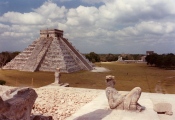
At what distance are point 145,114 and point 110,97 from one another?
1.51 m

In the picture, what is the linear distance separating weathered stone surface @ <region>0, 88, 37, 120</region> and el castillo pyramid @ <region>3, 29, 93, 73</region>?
1045 inches

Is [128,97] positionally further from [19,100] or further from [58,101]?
[19,100]

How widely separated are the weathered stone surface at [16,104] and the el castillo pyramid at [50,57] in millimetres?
26545

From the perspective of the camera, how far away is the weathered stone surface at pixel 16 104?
14.3 ft

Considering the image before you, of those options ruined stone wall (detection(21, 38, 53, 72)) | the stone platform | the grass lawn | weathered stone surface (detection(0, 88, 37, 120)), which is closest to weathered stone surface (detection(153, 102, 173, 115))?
the stone platform

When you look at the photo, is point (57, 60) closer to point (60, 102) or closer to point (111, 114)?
point (60, 102)

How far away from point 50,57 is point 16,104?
106 feet

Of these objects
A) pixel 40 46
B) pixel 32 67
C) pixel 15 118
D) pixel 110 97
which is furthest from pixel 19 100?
pixel 40 46

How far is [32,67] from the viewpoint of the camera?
114 feet

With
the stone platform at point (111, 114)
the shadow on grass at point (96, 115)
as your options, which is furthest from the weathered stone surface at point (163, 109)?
the shadow on grass at point (96, 115)

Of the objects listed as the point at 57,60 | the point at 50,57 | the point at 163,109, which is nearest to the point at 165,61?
the point at 57,60

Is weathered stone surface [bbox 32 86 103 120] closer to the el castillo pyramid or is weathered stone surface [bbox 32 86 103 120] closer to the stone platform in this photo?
the stone platform

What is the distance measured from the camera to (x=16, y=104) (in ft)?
15.0

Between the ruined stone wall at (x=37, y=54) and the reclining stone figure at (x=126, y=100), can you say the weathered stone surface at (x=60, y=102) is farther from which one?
the ruined stone wall at (x=37, y=54)
